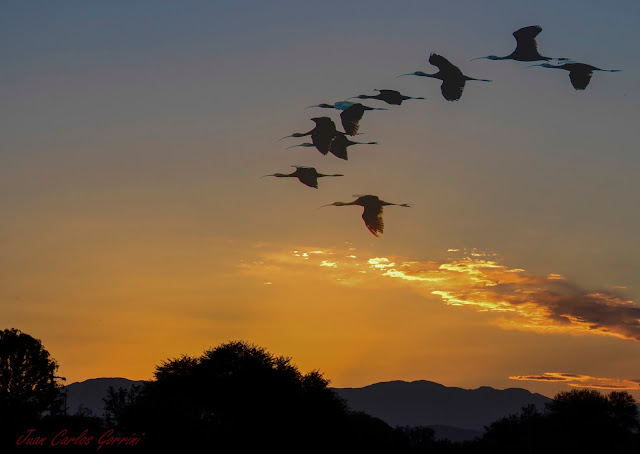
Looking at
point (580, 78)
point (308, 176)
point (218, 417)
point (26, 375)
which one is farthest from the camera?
point (26, 375)

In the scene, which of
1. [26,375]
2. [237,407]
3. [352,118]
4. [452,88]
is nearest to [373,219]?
[352,118]

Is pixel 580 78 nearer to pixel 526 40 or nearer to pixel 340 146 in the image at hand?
pixel 526 40

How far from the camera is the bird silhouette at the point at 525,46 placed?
46562mm

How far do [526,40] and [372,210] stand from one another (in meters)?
10.8

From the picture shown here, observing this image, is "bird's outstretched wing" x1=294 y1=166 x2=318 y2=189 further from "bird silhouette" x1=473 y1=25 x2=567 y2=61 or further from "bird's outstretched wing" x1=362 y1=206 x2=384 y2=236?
"bird silhouette" x1=473 y1=25 x2=567 y2=61

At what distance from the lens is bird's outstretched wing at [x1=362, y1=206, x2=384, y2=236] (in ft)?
161

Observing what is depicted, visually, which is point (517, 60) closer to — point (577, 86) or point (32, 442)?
point (577, 86)

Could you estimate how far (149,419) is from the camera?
333 feet

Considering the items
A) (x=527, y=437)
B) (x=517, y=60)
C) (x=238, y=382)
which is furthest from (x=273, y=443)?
(x=527, y=437)

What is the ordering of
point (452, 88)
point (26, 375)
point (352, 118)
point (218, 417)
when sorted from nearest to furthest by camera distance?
point (452, 88) < point (352, 118) < point (218, 417) < point (26, 375)

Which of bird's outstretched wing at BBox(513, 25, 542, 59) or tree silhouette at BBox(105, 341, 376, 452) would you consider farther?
tree silhouette at BBox(105, 341, 376, 452)

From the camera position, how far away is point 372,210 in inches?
1960

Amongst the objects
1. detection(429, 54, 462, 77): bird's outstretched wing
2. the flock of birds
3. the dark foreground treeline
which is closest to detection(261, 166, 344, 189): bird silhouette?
the flock of birds

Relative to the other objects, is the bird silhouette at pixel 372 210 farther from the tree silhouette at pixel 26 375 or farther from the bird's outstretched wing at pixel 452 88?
the tree silhouette at pixel 26 375
